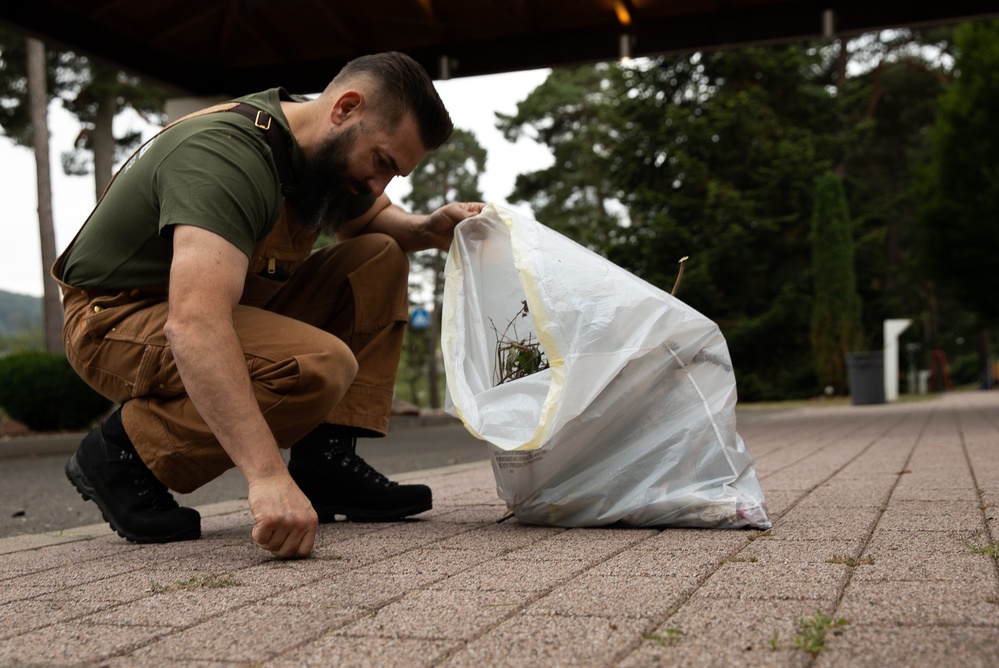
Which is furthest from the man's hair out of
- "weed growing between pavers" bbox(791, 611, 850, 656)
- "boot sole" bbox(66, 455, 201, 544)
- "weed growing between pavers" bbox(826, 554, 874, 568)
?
"weed growing between pavers" bbox(791, 611, 850, 656)

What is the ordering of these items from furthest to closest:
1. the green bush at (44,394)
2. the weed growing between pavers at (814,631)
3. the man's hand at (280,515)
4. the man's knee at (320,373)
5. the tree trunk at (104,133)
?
1. the tree trunk at (104,133)
2. the green bush at (44,394)
3. the man's knee at (320,373)
4. the man's hand at (280,515)
5. the weed growing between pavers at (814,631)

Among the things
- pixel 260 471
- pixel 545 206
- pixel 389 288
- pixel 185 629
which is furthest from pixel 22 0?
pixel 545 206

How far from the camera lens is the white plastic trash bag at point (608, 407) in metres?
2.42

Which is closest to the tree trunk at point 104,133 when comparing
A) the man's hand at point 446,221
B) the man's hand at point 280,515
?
the man's hand at point 446,221

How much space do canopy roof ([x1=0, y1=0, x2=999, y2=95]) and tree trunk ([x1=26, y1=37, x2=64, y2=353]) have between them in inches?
264

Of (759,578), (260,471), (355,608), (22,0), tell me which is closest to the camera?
(355,608)

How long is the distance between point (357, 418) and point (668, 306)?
99cm

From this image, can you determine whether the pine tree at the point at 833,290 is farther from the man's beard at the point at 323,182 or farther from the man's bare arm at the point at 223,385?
the man's bare arm at the point at 223,385

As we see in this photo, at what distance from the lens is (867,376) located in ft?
54.3

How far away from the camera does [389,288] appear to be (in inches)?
118

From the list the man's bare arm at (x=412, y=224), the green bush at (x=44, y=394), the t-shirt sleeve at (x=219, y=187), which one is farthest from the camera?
the green bush at (x=44, y=394)

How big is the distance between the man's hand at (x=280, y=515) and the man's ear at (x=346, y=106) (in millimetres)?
1033

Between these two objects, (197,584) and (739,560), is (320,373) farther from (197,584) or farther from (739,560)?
(739,560)

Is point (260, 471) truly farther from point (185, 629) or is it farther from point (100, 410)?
point (100, 410)
